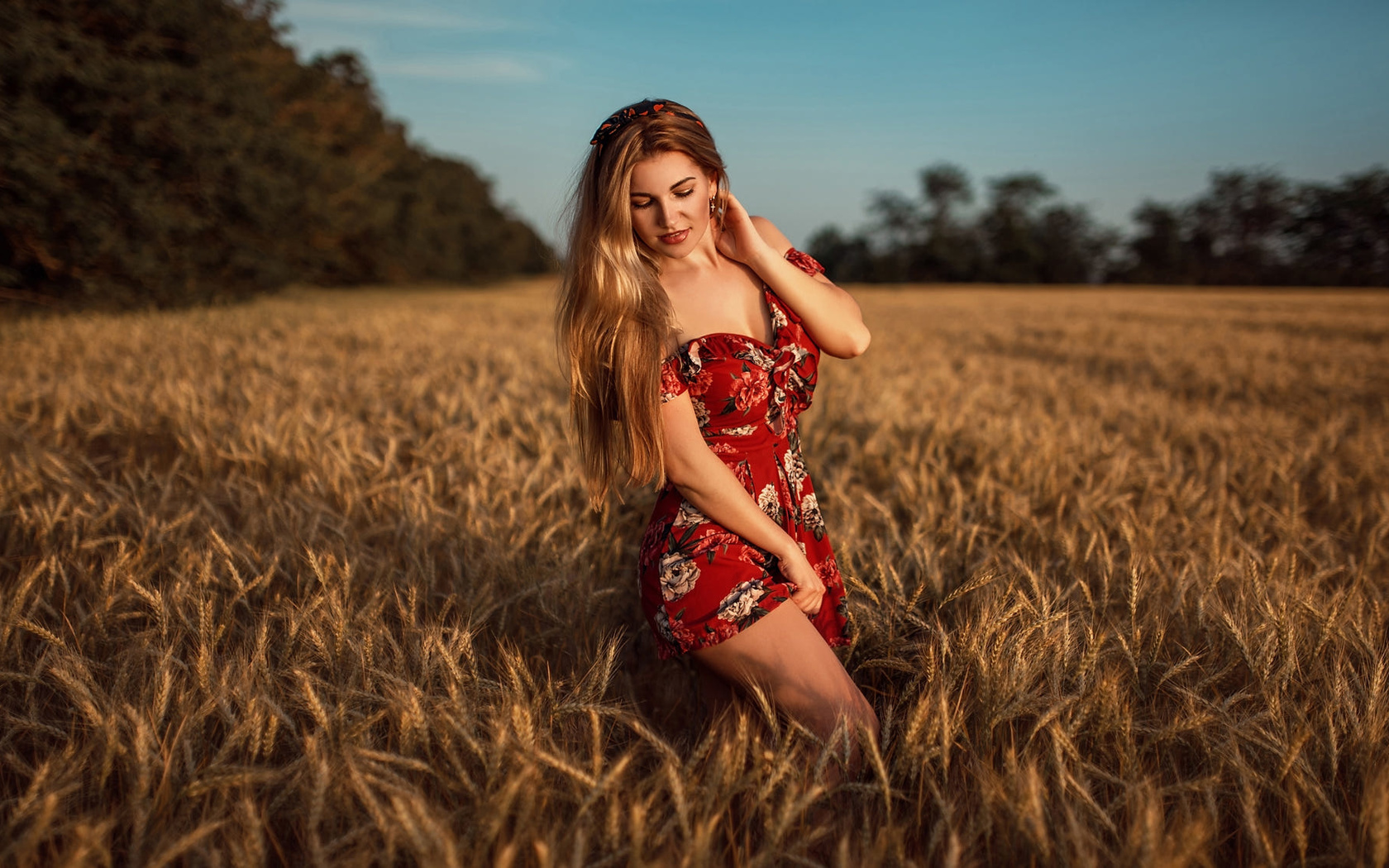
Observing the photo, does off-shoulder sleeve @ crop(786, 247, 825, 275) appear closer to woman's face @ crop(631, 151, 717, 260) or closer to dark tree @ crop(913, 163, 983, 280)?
woman's face @ crop(631, 151, 717, 260)

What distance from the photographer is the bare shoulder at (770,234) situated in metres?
1.88

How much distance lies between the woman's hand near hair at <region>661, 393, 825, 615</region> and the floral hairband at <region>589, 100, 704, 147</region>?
0.65 metres

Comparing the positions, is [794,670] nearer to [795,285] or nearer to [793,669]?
[793,669]

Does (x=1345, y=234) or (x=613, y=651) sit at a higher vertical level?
(x=1345, y=234)

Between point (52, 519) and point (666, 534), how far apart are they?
5.74 feet

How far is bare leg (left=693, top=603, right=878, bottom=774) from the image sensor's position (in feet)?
4.33

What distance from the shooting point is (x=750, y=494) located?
1.74m

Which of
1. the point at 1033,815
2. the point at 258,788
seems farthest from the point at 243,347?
the point at 1033,815

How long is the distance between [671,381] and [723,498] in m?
0.29

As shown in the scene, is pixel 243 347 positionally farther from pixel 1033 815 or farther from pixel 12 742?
pixel 1033 815

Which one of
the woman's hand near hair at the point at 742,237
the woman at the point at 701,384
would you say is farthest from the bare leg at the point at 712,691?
the woman's hand near hair at the point at 742,237

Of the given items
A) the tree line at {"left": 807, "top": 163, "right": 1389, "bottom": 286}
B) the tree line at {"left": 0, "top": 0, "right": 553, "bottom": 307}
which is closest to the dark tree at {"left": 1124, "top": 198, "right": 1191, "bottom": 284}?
the tree line at {"left": 807, "top": 163, "right": 1389, "bottom": 286}

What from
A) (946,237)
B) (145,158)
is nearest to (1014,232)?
(946,237)

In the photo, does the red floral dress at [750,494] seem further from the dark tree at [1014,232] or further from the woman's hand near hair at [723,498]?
the dark tree at [1014,232]
